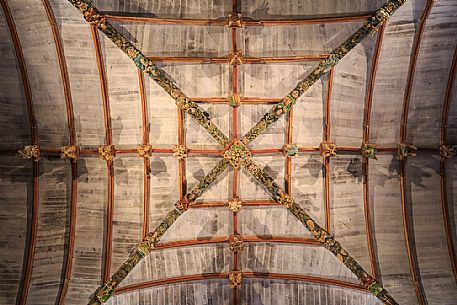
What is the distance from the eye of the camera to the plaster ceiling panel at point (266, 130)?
16078 mm

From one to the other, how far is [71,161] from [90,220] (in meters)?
2.13

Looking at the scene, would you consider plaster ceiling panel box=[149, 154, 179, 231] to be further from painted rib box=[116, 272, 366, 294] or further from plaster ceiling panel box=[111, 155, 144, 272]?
painted rib box=[116, 272, 366, 294]

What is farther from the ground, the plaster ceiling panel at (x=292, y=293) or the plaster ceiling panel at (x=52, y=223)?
the plaster ceiling panel at (x=52, y=223)

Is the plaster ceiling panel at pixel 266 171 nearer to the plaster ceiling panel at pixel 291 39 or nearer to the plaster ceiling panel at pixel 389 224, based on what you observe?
the plaster ceiling panel at pixel 389 224

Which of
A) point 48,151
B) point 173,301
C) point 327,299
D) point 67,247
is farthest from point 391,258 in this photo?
point 48,151

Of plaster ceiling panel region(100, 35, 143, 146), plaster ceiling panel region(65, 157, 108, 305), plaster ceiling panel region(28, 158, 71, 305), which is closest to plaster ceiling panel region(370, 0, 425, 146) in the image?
plaster ceiling panel region(100, 35, 143, 146)

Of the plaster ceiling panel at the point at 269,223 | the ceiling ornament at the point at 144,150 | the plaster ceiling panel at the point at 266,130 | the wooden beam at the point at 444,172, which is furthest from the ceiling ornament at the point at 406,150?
the ceiling ornament at the point at 144,150

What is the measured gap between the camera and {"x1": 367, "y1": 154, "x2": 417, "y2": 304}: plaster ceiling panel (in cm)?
1539

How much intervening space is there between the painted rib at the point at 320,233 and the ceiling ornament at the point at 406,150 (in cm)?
372

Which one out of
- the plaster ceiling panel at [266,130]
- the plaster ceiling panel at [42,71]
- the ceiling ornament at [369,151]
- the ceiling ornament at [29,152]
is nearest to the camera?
the plaster ceiling panel at [42,71]

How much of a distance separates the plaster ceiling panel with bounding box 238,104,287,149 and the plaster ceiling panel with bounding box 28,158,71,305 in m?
6.24

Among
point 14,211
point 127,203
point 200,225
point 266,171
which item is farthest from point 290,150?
point 14,211

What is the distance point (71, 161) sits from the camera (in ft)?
51.7

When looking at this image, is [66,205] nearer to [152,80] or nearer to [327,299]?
[152,80]
